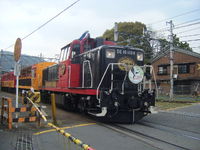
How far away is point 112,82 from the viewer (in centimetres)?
755

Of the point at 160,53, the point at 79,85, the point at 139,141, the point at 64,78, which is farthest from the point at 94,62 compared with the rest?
the point at 160,53

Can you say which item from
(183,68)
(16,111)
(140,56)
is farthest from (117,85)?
(183,68)

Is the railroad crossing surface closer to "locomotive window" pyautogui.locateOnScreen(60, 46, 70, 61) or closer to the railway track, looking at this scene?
the railway track

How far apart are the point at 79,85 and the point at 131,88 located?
235 cm

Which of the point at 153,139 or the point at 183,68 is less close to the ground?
the point at 183,68

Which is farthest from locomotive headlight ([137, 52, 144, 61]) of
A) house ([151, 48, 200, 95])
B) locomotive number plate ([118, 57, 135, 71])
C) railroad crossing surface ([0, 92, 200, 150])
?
house ([151, 48, 200, 95])

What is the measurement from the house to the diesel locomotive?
861 inches

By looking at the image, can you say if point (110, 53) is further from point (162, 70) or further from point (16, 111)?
point (162, 70)

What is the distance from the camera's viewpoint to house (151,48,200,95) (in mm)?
28969

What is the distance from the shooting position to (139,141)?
5.67 meters

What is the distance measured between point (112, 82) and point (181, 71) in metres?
27.0

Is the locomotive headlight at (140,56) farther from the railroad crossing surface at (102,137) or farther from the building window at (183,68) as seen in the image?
the building window at (183,68)

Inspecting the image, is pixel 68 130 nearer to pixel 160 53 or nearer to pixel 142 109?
pixel 142 109

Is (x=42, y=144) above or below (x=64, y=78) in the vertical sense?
below
